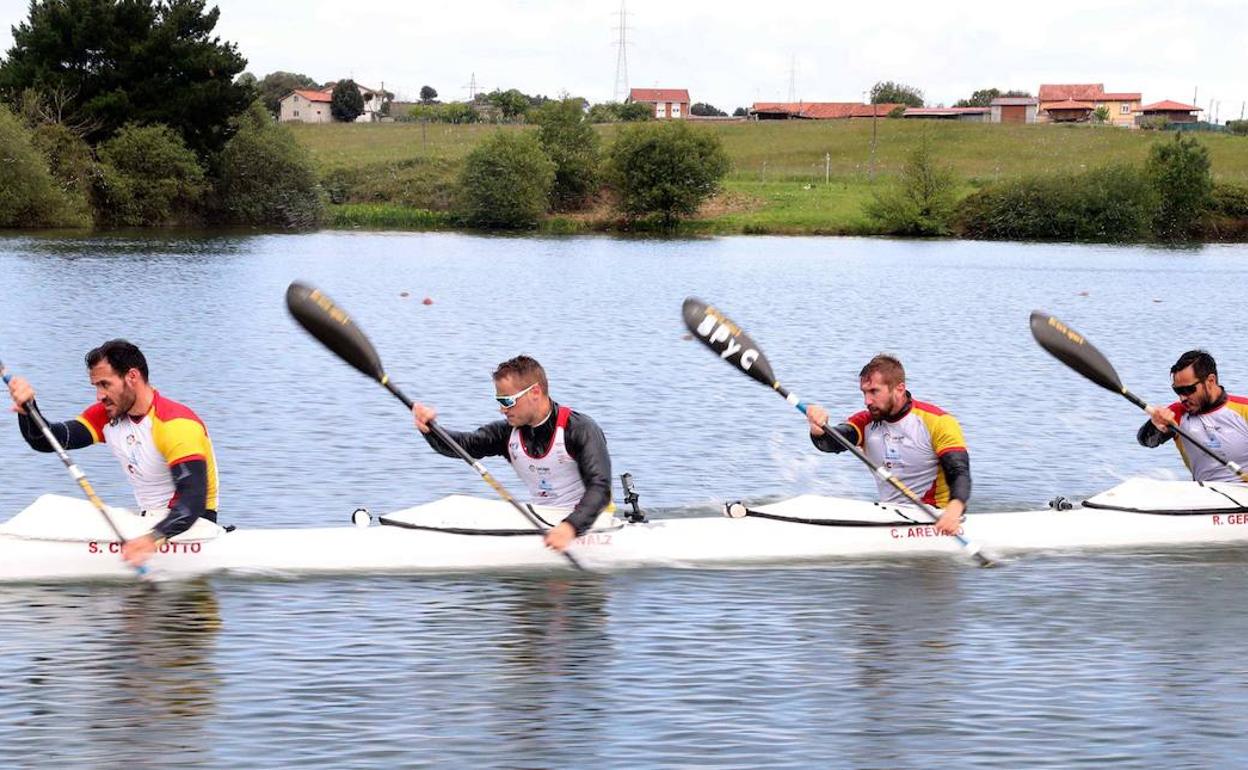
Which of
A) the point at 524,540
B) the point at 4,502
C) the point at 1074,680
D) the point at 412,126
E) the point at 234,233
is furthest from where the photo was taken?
the point at 412,126

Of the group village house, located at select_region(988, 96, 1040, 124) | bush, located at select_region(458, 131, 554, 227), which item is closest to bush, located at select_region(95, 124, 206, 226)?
bush, located at select_region(458, 131, 554, 227)

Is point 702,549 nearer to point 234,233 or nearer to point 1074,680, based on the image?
point 1074,680

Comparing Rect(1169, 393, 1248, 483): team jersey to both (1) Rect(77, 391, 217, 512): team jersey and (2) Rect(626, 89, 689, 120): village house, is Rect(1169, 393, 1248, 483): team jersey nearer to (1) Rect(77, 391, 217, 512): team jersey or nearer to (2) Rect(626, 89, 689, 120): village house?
(1) Rect(77, 391, 217, 512): team jersey

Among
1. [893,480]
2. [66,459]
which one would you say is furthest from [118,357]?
[893,480]

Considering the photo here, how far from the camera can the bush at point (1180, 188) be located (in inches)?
3108

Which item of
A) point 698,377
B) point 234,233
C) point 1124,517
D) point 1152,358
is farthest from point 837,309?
point 234,233

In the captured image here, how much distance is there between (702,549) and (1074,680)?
3209 mm

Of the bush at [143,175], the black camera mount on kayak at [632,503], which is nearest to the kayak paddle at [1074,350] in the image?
the black camera mount on kayak at [632,503]

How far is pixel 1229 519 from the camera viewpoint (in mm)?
13094

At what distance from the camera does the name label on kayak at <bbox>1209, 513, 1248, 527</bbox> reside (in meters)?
13.1

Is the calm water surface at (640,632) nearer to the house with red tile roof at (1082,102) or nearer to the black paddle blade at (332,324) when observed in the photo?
the black paddle blade at (332,324)

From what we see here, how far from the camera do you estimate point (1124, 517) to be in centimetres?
1297

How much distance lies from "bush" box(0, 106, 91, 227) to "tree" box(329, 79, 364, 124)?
9577cm

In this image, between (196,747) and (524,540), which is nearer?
(196,747)
